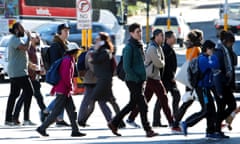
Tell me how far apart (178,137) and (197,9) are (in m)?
70.3

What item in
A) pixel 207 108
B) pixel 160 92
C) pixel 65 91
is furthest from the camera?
pixel 160 92

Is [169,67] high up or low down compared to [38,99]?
up

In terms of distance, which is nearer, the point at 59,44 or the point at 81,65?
the point at 59,44

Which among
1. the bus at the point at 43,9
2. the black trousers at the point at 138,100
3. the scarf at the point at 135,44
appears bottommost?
the bus at the point at 43,9

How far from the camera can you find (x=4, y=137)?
13117 millimetres

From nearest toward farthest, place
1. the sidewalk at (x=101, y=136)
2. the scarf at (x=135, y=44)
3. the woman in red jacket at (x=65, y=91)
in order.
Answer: the sidewalk at (x=101, y=136) → the scarf at (x=135, y=44) → the woman in red jacket at (x=65, y=91)

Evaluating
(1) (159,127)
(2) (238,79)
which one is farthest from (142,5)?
(1) (159,127)

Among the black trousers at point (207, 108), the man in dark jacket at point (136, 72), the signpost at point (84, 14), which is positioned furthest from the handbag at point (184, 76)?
the signpost at point (84, 14)

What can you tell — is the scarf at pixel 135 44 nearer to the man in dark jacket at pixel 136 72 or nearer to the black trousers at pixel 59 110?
the man in dark jacket at pixel 136 72

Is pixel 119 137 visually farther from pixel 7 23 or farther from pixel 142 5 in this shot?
pixel 142 5

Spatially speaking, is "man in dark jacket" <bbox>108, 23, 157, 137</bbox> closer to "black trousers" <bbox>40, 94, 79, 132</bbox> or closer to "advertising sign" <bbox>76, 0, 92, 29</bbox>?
"black trousers" <bbox>40, 94, 79, 132</bbox>

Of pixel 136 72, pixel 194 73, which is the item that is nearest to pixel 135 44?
pixel 136 72

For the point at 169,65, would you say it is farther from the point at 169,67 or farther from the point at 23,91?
the point at 23,91

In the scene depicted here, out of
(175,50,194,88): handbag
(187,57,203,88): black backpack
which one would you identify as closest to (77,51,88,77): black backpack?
(175,50,194,88): handbag
